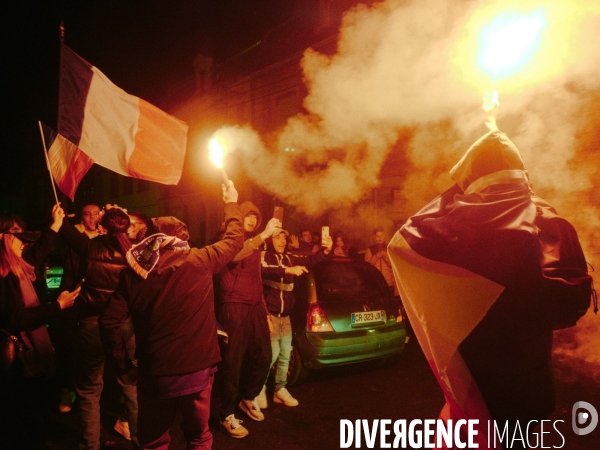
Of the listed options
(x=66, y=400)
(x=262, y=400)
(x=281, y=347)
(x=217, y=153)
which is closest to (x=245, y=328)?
(x=281, y=347)

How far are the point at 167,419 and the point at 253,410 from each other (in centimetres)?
183

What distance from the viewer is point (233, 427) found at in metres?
4.07

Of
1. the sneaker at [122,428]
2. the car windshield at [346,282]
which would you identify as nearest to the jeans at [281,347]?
the car windshield at [346,282]

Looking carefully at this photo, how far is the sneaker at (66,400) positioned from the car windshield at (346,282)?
3.26 meters

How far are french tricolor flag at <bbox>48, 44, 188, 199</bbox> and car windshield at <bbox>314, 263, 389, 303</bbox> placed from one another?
2.44 meters

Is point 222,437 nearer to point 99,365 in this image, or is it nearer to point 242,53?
point 99,365

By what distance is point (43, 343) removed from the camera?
326cm

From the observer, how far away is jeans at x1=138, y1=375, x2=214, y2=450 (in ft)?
9.12

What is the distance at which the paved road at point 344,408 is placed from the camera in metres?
3.92

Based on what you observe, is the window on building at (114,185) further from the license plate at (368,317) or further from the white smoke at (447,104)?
the license plate at (368,317)

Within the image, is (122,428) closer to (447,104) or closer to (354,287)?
(354,287)

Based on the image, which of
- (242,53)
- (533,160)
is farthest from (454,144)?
(242,53)

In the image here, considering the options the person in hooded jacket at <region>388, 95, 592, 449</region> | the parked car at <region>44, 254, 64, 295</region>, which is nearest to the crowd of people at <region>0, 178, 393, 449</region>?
the person in hooded jacket at <region>388, 95, 592, 449</region>

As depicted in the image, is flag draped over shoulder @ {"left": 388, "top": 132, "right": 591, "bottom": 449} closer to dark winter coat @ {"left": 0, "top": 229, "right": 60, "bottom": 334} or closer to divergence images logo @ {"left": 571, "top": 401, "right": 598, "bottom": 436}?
dark winter coat @ {"left": 0, "top": 229, "right": 60, "bottom": 334}
